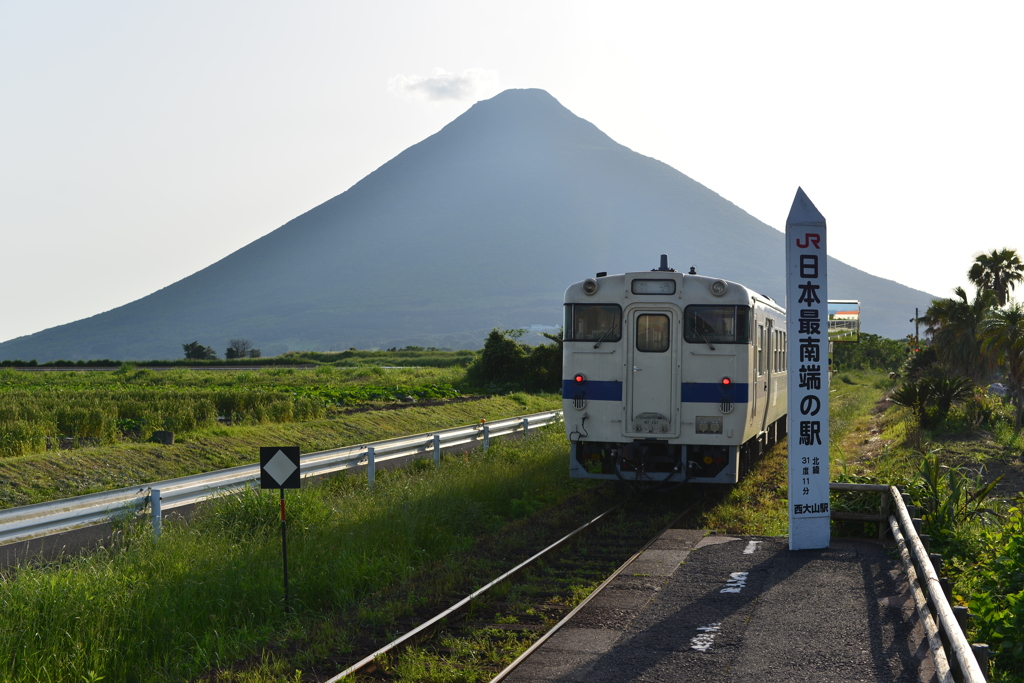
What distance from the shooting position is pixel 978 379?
31281 mm

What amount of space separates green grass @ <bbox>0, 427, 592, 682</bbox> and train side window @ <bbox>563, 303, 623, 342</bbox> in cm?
267

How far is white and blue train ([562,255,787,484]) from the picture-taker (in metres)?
12.5

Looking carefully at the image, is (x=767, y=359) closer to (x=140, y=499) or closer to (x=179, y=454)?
(x=140, y=499)

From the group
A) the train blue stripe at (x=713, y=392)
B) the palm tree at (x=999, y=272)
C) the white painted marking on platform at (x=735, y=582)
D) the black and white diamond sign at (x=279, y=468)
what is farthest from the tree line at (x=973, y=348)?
the black and white diamond sign at (x=279, y=468)

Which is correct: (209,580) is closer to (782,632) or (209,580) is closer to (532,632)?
(532,632)

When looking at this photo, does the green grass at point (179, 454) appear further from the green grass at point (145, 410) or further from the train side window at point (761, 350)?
the train side window at point (761, 350)

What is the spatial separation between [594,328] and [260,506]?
532 cm

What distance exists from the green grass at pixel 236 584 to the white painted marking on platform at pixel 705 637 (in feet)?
8.50

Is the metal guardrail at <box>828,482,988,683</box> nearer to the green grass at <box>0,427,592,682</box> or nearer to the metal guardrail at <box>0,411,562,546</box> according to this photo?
the green grass at <box>0,427,592,682</box>

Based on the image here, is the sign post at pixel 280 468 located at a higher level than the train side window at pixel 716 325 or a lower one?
lower

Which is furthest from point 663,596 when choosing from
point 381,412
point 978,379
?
point 978,379

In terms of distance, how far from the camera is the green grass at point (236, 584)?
22.6ft

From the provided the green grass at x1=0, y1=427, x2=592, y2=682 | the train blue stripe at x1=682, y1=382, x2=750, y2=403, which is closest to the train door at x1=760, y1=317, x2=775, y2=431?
the train blue stripe at x1=682, y1=382, x2=750, y2=403

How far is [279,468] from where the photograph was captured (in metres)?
8.62
